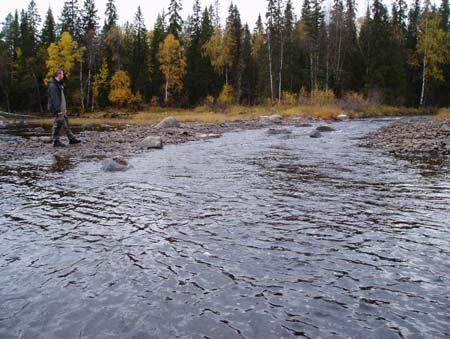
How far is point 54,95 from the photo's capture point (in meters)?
13.2

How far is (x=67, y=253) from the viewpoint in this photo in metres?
4.38

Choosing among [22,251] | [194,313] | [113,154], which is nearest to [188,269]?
[194,313]

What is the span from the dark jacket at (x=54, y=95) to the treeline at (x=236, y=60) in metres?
33.9

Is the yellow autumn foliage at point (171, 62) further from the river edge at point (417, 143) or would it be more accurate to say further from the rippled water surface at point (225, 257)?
the rippled water surface at point (225, 257)

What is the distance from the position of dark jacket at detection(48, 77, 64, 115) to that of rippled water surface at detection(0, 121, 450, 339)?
222 inches

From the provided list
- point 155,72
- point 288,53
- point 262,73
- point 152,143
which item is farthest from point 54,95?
point 155,72

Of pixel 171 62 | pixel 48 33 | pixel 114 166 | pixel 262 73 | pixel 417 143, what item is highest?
pixel 48 33

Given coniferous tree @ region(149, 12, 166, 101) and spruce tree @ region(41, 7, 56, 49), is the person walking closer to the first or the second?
coniferous tree @ region(149, 12, 166, 101)

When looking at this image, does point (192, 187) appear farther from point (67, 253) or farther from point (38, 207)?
point (67, 253)

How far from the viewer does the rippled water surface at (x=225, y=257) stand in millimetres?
3049

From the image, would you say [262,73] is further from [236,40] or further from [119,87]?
[119,87]

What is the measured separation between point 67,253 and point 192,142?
12294mm

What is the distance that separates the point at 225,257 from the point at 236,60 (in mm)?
53284

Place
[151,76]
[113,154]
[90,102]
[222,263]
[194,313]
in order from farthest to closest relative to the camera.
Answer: [151,76] → [90,102] → [113,154] → [222,263] → [194,313]
